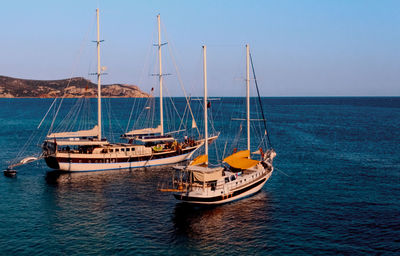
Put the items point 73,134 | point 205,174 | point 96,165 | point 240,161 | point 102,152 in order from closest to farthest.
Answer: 1. point 205,174
2. point 240,161
3. point 96,165
4. point 102,152
5. point 73,134

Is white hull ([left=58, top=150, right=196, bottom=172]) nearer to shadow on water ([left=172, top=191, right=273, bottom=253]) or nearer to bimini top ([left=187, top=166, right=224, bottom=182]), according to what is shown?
shadow on water ([left=172, top=191, right=273, bottom=253])

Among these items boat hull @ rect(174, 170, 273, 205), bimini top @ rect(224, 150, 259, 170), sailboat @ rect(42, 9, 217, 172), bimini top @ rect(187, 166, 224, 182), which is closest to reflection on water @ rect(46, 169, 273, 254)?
boat hull @ rect(174, 170, 273, 205)

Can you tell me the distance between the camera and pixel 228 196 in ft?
142

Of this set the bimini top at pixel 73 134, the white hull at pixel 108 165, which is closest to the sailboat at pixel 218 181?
the white hull at pixel 108 165

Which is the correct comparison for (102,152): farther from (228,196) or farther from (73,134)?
(228,196)

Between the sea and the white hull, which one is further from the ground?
the white hull

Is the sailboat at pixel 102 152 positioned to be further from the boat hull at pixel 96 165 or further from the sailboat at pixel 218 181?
the sailboat at pixel 218 181

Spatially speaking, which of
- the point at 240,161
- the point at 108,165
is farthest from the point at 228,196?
the point at 108,165

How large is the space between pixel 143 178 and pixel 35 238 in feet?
79.1

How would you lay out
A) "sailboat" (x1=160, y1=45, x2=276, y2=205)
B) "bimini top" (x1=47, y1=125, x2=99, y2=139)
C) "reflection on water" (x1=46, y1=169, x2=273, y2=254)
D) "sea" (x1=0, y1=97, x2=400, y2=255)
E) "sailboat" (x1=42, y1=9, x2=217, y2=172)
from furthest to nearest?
"bimini top" (x1=47, y1=125, x2=99, y2=139), "sailboat" (x1=42, y1=9, x2=217, y2=172), "sailboat" (x1=160, y1=45, x2=276, y2=205), "reflection on water" (x1=46, y1=169, x2=273, y2=254), "sea" (x1=0, y1=97, x2=400, y2=255)

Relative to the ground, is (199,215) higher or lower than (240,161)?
lower

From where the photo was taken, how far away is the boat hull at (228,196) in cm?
4116

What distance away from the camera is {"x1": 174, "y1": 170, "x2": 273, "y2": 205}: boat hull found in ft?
135

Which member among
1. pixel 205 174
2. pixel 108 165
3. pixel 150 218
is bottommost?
pixel 150 218
